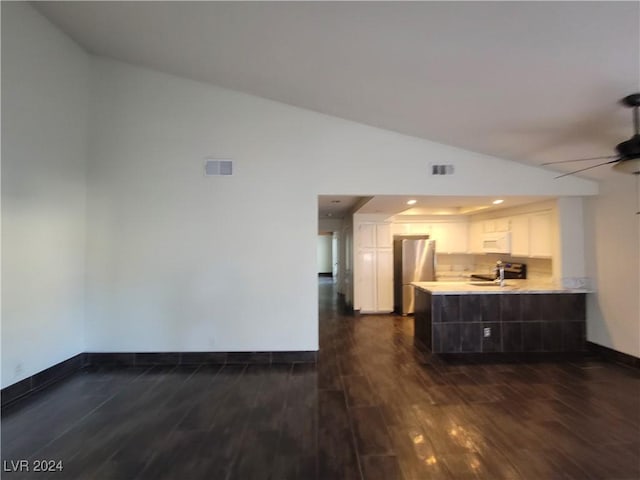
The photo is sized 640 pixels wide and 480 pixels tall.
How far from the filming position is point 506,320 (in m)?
4.38

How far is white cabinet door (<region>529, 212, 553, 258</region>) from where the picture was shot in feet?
15.7

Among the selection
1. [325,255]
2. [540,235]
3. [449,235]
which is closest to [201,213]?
[540,235]

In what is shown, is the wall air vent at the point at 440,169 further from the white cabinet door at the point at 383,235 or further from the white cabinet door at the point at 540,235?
the white cabinet door at the point at 383,235

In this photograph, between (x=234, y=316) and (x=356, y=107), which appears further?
(x=234, y=316)

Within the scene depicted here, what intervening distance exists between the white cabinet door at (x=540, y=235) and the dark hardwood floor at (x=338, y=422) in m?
1.68

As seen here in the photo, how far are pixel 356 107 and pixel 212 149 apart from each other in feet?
6.20

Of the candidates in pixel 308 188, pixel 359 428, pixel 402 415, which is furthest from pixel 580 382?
pixel 308 188

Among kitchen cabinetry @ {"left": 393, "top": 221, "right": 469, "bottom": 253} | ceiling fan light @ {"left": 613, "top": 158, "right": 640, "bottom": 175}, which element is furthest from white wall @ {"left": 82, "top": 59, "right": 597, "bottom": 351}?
kitchen cabinetry @ {"left": 393, "top": 221, "right": 469, "bottom": 253}

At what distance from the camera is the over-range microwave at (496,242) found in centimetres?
575

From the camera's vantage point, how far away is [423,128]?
3.87 m

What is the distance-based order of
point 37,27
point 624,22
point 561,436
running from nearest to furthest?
point 624,22
point 561,436
point 37,27

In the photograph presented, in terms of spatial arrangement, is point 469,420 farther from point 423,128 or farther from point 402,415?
point 423,128

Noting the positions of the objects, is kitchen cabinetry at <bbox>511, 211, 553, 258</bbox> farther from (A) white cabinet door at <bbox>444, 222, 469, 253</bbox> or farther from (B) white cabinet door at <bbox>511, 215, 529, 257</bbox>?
(A) white cabinet door at <bbox>444, 222, 469, 253</bbox>

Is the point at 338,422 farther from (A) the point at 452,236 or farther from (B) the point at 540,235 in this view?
(A) the point at 452,236
